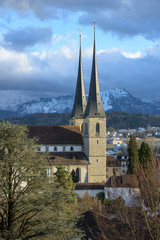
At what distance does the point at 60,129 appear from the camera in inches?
2953

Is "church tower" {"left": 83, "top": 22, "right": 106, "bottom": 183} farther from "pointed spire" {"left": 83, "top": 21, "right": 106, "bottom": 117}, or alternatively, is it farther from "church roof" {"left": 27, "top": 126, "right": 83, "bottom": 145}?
"church roof" {"left": 27, "top": 126, "right": 83, "bottom": 145}

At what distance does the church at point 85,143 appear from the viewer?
69625 millimetres

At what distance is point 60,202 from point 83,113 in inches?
2190

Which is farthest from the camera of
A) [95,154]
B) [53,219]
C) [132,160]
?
[95,154]

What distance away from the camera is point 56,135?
73.8 meters

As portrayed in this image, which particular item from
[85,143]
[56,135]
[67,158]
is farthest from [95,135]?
[56,135]

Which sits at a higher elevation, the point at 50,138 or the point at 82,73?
the point at 82,73

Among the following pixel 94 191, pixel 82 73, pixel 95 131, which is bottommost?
pixel 94 191

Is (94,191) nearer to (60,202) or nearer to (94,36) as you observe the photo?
(94,36)

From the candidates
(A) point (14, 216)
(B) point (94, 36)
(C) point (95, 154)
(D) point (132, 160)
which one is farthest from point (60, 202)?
(B) point (94, 36)

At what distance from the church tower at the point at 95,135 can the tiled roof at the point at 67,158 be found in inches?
48.5

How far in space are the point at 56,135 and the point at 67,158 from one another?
5562mm

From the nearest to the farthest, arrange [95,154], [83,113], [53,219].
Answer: [53,219], [95,154], [83,113]

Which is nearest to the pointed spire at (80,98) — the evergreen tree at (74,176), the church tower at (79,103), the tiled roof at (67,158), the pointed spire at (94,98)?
the church tower at (79,103)
